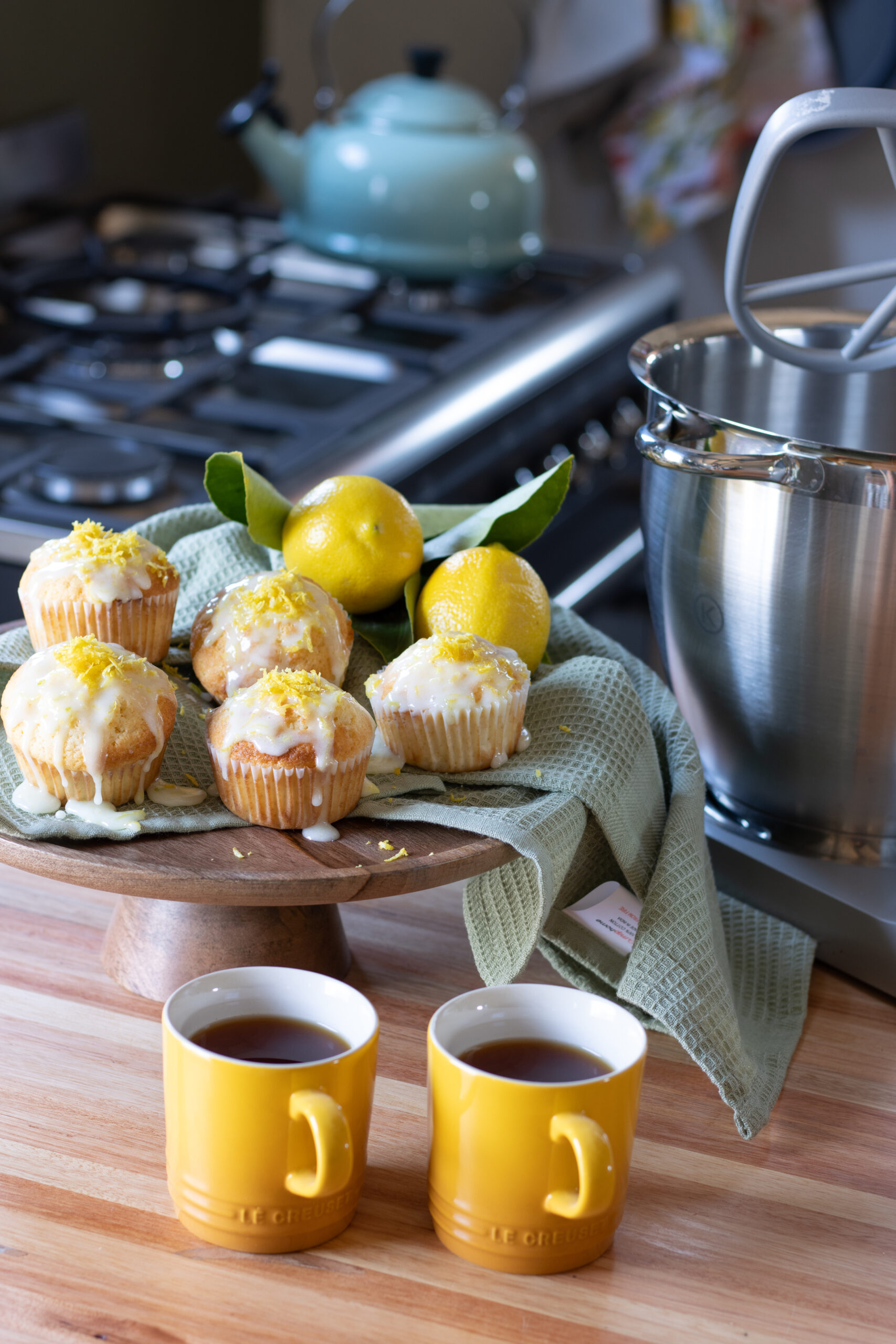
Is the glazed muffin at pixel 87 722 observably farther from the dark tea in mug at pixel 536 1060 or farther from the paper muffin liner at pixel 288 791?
the dark tea in mug at pixel 536 1060

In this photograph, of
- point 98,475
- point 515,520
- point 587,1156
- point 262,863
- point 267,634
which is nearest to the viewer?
point 587,1156

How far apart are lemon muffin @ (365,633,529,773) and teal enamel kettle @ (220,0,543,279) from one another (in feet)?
3.79

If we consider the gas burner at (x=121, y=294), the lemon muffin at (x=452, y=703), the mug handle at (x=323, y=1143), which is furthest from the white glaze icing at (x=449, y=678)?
the gas burner at (x=121, y=294)

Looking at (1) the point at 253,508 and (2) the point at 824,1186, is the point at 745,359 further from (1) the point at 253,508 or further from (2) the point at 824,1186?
(2) the point at 824,1186

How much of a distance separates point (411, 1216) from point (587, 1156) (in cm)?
12

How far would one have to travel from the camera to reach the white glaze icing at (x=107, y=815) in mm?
678

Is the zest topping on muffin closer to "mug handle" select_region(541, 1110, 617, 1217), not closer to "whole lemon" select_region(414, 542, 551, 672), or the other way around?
"whole lemon" select_region(414, 542, 551, 672)

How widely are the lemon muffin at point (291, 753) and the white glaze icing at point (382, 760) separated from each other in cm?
3

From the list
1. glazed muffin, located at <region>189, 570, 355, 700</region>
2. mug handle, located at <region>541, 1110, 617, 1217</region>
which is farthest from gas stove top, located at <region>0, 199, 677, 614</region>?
mug handle, located at <region>541, 1110, 617, 1217</region>

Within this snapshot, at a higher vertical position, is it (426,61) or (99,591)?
(426,61)

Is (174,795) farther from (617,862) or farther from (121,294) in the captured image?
(121,294)

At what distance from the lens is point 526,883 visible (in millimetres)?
748

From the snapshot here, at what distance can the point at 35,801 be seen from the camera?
0.69m

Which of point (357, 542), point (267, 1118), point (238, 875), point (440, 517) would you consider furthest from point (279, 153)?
point (267, 1118)
